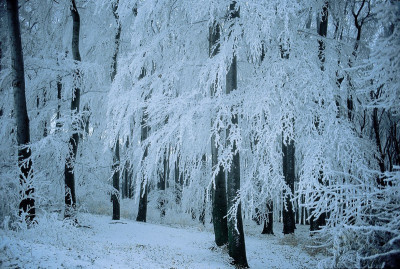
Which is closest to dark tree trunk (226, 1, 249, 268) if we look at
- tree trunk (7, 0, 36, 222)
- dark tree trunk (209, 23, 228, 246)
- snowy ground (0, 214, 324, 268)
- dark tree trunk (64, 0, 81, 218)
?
snowy ground (0, 214, 324, 268)

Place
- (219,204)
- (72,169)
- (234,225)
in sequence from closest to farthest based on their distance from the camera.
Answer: (234,225) → (219,204) → (72,169)

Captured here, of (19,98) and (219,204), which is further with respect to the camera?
(219,204)

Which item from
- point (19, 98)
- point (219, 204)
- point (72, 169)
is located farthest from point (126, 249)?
point (19, 98)

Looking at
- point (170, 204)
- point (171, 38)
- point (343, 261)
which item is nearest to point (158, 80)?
point (171, 38)

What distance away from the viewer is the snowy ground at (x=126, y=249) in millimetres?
3793

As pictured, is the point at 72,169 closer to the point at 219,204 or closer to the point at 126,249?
the point at 126,249

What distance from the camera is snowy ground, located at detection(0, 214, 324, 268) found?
12.4 feet

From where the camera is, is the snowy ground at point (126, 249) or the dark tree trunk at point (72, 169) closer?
the snowy ground at point (126, 249)

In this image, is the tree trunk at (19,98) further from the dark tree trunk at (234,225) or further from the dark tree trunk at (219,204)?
the dark tree trunk at (234,225)

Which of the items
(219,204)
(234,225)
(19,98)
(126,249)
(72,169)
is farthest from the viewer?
(72,169)

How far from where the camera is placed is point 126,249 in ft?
20.9

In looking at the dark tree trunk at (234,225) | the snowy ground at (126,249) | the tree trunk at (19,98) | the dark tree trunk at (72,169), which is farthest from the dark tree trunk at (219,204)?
the tree trunk at (19,98)

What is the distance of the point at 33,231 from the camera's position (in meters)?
5.36

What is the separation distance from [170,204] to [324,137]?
1318 centimetres
